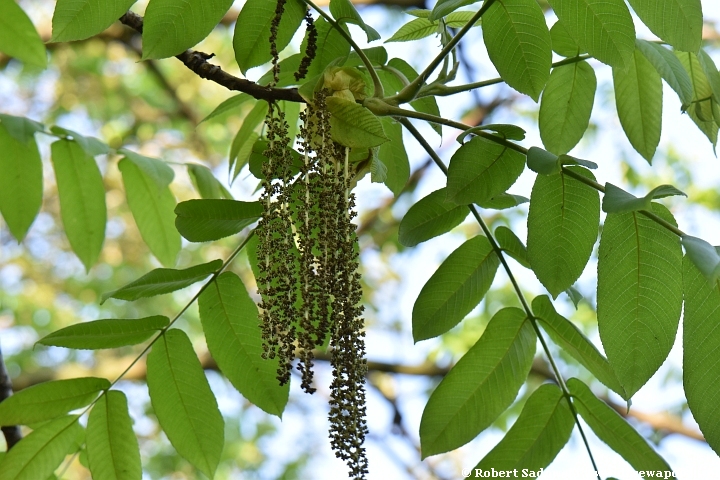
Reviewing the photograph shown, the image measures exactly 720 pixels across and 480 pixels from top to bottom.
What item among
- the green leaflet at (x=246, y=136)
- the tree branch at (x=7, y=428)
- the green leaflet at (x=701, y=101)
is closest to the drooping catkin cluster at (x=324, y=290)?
the green leaflet at (x=246, y=136)

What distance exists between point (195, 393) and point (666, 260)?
825 mm

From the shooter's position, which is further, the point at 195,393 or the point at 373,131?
the point at 195,393

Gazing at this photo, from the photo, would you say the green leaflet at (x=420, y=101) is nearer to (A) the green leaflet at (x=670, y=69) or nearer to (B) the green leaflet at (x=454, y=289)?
(B) the green leaflet at (x=454, y=289)

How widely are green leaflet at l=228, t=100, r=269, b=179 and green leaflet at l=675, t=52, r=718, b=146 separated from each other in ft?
2.99

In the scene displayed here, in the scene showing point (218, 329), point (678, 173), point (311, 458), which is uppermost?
point (678, 173)

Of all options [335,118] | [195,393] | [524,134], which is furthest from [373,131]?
[195,393]

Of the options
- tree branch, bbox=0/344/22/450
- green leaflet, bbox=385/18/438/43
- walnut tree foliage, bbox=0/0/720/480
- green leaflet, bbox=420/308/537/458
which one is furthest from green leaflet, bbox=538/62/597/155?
tree branch, bbox=0/344/22/450

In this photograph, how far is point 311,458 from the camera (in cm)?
630

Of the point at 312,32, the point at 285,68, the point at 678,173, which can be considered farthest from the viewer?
the point at 678,173

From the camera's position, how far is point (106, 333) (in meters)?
1.30

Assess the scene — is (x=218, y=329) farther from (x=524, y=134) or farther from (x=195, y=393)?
(x=524, y=134)

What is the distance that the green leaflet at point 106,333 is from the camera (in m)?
1.24

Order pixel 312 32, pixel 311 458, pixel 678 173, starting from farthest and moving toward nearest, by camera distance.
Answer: pixel 311 458 < pixel 678 173 < pixel 312 32

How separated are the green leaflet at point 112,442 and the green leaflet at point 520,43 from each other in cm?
89
